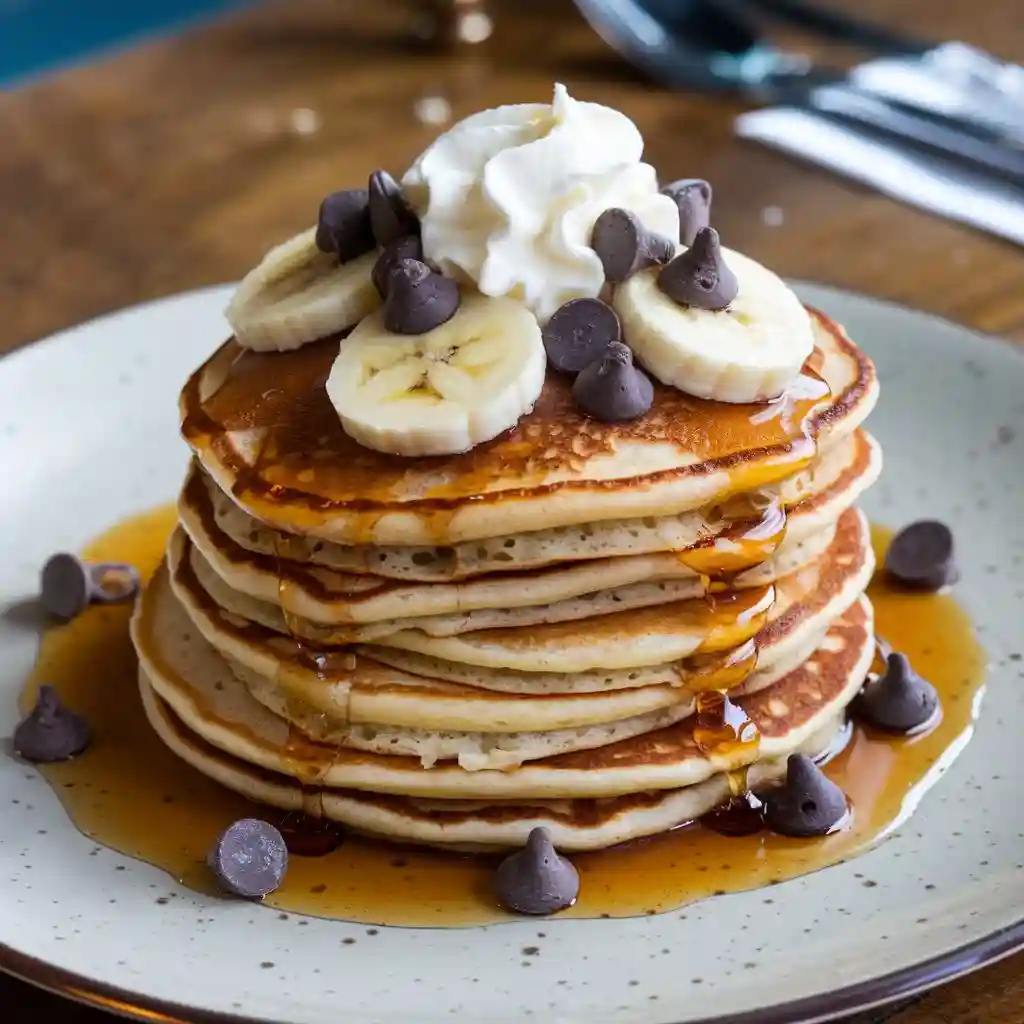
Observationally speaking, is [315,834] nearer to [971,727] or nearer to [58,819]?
[58,819]

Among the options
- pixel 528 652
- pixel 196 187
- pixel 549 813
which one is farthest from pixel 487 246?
pixel 196 187

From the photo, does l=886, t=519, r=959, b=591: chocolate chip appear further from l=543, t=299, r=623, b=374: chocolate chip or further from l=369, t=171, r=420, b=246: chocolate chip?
l=369, t=171, r=420, b=246: chocolate chip

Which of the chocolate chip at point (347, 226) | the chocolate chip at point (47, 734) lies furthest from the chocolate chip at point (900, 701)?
the chocolate chip at point (47, 734)

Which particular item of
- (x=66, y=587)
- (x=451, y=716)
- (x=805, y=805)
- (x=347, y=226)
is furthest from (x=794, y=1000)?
(x=66, y=587)

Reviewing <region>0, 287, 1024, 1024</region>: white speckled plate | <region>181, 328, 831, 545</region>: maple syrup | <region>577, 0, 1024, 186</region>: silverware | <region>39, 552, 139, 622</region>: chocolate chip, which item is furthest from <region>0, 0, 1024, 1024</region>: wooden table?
<region>181, 328, 831, 545</region>: maple syrup

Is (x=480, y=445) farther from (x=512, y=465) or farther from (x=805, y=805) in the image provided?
(x=805, y=805)

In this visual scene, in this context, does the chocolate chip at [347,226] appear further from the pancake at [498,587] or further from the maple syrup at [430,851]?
the maple syrup at [430,851]
